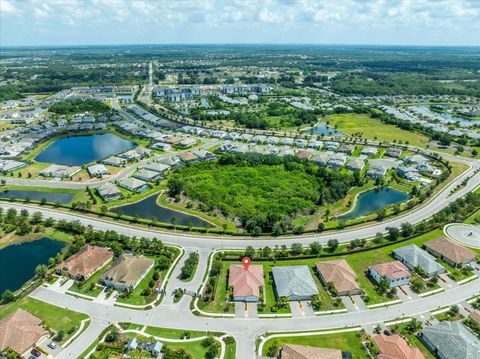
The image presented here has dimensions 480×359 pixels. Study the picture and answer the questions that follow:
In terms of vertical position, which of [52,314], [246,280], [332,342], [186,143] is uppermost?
[186,143]

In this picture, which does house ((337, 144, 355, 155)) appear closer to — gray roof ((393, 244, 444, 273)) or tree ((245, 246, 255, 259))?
gray roof ((393, 244, 444, 273))

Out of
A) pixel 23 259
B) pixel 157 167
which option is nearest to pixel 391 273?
pixel 23 259

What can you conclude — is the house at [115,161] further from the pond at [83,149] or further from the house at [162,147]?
the house at [162,147]

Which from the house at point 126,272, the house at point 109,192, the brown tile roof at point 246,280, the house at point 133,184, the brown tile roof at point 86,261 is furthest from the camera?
the house at point 133,184

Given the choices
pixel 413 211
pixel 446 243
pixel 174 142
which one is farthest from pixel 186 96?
pixel 446 243

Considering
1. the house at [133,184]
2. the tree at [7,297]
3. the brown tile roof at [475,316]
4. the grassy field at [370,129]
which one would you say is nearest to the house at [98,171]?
the house at [133,184]

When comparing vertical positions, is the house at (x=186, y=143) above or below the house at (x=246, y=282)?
above

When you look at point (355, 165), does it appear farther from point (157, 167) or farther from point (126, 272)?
point (126, 272)
